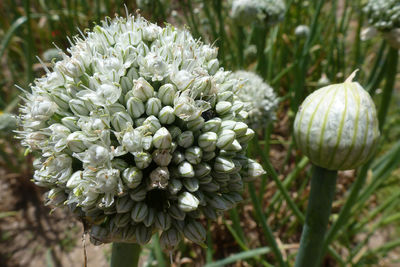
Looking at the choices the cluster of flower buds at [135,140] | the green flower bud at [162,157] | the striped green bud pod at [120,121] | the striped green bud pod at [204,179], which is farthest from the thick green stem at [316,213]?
the striped green bud pod at [120,121]

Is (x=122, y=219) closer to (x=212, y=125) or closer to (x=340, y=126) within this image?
(x=212, y=125)

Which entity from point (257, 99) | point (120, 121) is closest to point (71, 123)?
point (120, 121)

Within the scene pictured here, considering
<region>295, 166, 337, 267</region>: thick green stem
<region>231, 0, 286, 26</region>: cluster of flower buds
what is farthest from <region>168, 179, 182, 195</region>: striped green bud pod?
<region>231, 0, 286, 26</region>: cluster of flower buds

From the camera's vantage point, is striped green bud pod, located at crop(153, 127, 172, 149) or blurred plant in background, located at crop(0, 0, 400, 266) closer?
striped green bud pod, located at crop(153, 127, 172, 149)

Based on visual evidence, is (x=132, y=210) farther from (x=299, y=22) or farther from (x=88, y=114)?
(x=299, y=22)

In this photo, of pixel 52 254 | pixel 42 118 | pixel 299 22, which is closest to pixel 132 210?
pixel 42 118

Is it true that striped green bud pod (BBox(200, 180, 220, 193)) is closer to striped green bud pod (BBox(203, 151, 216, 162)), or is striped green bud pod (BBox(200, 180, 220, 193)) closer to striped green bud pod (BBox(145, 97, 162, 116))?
striped green bud pod (BBox(203, 151, 216, 162))
